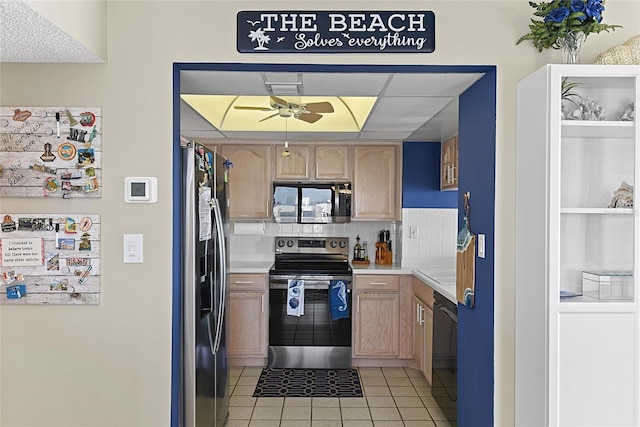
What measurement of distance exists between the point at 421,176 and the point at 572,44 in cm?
308

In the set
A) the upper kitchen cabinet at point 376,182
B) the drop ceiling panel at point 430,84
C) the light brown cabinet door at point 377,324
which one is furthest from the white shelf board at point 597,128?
the upper kitchen cabinet at point 376,182

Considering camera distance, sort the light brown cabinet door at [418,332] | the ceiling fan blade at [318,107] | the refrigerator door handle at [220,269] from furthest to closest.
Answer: the light brown cabinet door at [418,332]
the ceiling fan blade at [318,107]
the refrigerator door handle at [220,269]

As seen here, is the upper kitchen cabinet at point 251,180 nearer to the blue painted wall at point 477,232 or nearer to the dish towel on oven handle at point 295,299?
the dish towel on oven handle at point 295,299

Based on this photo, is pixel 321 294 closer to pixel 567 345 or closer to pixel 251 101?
pixel 251 101

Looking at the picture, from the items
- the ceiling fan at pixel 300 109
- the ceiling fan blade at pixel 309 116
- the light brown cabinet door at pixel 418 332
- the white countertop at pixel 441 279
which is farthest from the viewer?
the light brown cabinet door at pixel 418 332

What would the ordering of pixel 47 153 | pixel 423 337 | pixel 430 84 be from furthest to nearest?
1. pixel 423 337
2. pixel 430 84
3. pixel 47 153

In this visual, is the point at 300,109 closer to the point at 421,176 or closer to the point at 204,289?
the point at 204,289

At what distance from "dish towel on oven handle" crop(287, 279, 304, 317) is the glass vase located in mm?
3150

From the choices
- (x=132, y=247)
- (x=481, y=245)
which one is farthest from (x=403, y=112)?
(x=132, y=247)

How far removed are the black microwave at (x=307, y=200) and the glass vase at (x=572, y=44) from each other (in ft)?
10.1

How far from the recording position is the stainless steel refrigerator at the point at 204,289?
2.71 metres

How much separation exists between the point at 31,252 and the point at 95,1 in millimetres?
1191

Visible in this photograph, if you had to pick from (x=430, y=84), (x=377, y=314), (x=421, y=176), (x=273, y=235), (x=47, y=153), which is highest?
(x=430, y=84)

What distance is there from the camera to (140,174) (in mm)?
2570
